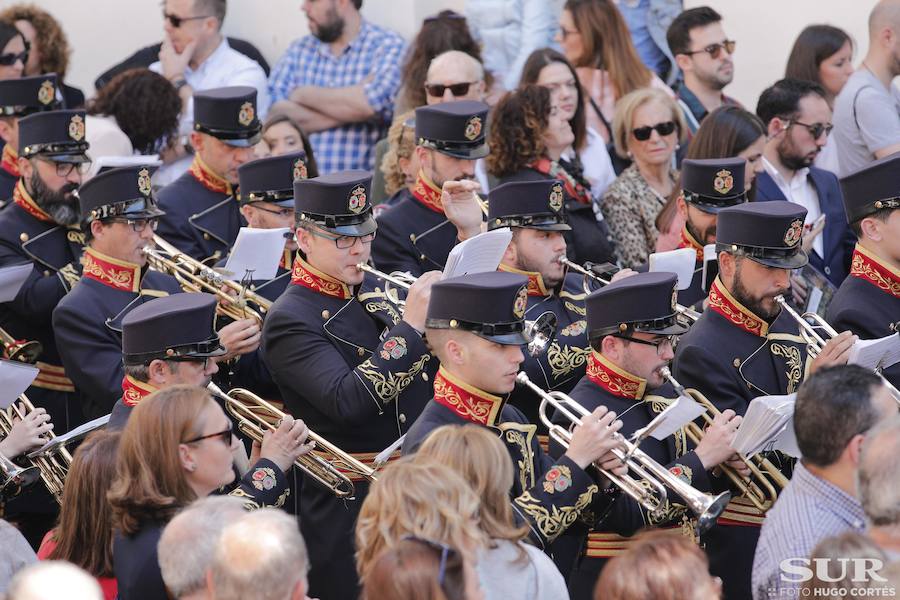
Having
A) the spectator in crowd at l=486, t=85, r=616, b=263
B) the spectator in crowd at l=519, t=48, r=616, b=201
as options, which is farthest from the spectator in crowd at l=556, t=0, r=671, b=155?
the spectator in crowd at l=486, t=85, r=616, b=263

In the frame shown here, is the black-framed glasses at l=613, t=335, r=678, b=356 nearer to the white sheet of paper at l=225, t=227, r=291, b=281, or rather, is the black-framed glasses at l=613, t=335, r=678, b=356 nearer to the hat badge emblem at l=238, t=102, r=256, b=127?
the white sheet of paper at l=225, t=227, r=291, b=281

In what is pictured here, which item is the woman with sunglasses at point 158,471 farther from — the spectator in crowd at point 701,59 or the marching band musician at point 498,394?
the spectator in crowd at point 701,59

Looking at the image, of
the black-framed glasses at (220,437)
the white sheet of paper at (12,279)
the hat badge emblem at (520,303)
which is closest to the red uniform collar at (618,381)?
the hat badge emblem at (520,303)

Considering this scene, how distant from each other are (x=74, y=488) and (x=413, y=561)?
1889mm

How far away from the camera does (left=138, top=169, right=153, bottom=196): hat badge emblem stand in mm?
8094

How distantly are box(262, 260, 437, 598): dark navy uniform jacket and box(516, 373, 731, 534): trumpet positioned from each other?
0.86m

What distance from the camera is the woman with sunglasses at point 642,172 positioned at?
387 inches

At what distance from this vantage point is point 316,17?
11930 millimetres

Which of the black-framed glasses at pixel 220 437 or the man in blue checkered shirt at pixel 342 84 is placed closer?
the black-framed glasses at pixel 220 437

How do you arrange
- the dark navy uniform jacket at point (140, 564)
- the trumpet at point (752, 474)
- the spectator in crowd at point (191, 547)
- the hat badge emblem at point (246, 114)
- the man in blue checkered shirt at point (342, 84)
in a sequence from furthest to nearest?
the man in blue checkered shirt at point (342, 84), the hat badge emblem at point (246, 114), the trumpet at point (752, 474), the dark navy uniform jacket at point (140, 564), the spectator in crowd at point (191, 547)

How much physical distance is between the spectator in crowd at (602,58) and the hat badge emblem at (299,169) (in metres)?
3.04

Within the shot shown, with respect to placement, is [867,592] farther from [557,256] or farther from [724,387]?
[557,256]

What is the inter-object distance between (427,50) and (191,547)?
641cm

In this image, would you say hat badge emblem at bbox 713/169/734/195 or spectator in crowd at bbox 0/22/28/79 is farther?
spectator in crowd at bbox 0/22/28/79
